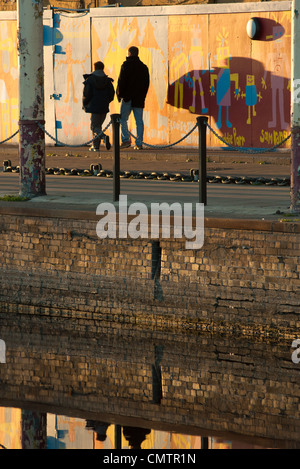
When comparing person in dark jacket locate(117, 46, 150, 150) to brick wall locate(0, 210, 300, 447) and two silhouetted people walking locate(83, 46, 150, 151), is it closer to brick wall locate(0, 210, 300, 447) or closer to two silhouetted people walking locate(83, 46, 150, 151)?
two silhouetted people walking locate(83, 46, 150, 151)

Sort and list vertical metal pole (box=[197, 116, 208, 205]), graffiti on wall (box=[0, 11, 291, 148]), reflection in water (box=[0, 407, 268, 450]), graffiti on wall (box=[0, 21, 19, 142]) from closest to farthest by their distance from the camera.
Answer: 1. reflection in water (box=[0, 407, 268, 450])
2. vertical metal pole (box=[197, 116, 208, 205])
3. graffiti on wall (box=[0, 11, 291, 148])
4. graffiti on wall (box=[0, 21, 19, 142])

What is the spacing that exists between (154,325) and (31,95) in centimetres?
343

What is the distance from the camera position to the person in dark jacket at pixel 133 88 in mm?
22359

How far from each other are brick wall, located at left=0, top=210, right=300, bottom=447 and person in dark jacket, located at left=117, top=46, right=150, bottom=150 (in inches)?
341

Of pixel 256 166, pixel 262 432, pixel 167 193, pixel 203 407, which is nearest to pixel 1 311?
pixel 167 193

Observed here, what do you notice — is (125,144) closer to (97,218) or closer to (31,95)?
(31,95)

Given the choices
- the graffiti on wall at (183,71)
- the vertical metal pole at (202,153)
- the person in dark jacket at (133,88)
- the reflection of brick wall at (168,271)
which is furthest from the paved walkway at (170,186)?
the graffiti on wall at (183,71)

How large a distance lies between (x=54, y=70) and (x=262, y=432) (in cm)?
1568

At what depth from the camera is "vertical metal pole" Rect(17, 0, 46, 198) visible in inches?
580

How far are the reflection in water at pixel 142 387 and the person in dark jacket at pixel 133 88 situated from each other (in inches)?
362

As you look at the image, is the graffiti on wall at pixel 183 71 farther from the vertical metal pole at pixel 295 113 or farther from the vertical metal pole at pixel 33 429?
the vertical metal pole at pixel 33 429

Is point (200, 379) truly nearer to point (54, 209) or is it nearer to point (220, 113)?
point (54, 209)

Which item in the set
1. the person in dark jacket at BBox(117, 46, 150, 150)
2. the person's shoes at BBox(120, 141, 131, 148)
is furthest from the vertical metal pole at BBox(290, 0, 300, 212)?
the person's shoes at BBox(120, 141, 131, 148)
